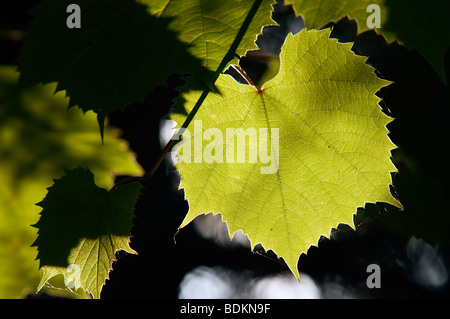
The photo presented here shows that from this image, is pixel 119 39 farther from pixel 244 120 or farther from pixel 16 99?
pixel 16 99

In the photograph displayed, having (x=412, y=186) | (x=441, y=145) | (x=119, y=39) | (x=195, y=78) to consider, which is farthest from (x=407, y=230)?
(x=119, y=39)

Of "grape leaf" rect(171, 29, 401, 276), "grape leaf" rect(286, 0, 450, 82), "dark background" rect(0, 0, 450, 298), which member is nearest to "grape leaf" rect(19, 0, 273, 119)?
"grape leaf" rect(171, 29, 401, 276)

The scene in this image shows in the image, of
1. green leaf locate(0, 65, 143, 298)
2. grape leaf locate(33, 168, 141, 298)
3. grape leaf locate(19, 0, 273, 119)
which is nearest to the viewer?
grape leaf locate(19, 0, 273, 119)

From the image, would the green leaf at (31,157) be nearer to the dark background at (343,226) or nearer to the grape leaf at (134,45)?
the dark background at (343,226)

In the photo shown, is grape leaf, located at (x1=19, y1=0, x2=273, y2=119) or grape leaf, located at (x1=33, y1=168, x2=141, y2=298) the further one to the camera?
grape leaf, located at (x1=33, y1=168, x2=141, y2=298)

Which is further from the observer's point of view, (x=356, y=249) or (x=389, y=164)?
(x=356, y=249)

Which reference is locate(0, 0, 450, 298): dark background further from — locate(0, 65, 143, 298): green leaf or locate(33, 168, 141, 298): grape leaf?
locate(33, 168, 141, 298): grape leaf

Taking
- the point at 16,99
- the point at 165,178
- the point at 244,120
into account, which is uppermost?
the point at 165,178

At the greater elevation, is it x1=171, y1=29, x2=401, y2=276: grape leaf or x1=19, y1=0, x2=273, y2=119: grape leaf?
x1=19, y1=0, x2=273, y2=119: grape leaf
